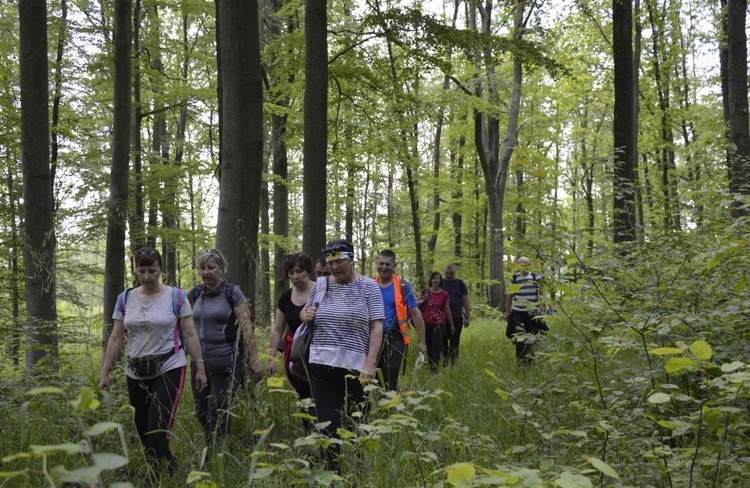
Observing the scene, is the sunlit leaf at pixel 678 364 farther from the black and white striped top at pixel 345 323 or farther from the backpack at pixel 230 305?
the backpack at pixel 230 305

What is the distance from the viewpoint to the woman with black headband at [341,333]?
180 inches

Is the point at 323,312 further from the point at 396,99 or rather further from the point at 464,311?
the point at 396,99

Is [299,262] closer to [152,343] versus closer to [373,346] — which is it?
[373,346]

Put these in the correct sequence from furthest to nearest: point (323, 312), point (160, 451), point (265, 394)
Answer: point (265, 394)
point (323, 312)
point (160, 451)

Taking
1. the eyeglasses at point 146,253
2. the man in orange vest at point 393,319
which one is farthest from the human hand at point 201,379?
the man in orange vest at point 393,319

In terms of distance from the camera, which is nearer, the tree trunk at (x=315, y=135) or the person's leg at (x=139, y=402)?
the person's leg at (x=139, y=402)

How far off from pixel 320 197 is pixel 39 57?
13.5ft

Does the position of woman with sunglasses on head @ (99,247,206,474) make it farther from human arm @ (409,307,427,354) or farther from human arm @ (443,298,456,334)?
human arm @ (443,298,456,334)

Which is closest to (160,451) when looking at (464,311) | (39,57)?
(39,57)

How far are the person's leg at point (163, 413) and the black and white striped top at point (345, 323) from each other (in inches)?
45.1

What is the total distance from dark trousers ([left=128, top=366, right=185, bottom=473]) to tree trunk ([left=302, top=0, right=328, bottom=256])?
367cm

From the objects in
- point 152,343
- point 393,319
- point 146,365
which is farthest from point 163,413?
point 393,319

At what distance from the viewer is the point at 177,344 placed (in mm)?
4801

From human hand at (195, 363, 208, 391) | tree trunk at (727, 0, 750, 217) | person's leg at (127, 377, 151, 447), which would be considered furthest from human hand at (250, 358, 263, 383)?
tree trunk at (727, 0, 750, 217)
